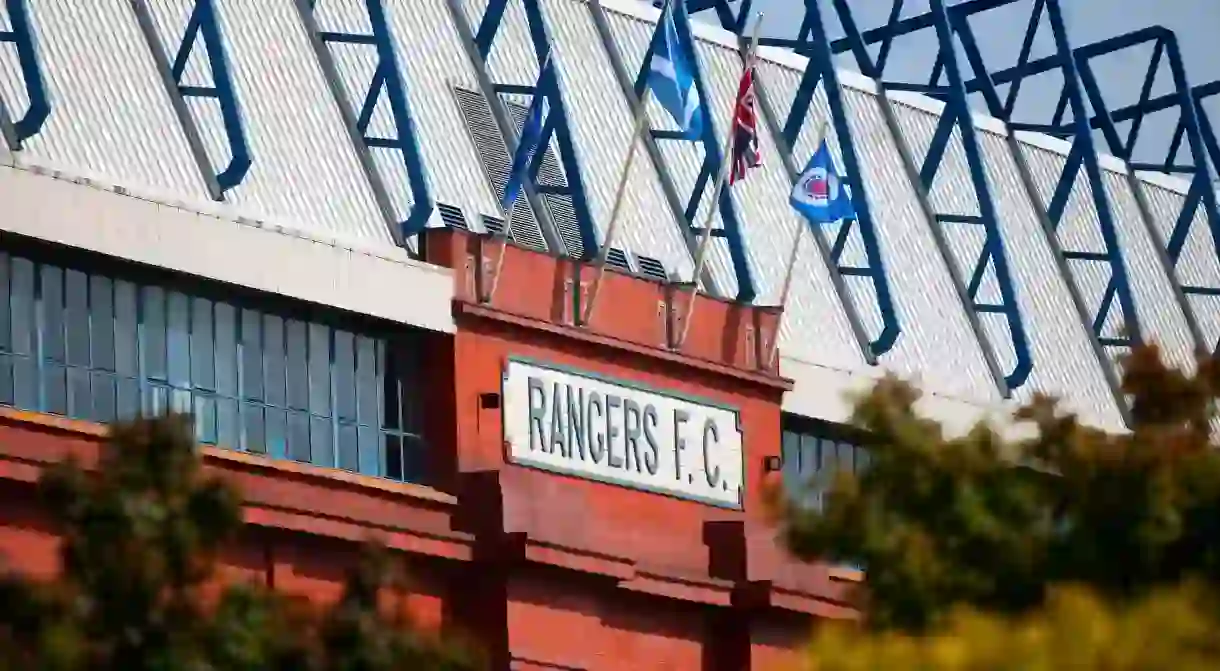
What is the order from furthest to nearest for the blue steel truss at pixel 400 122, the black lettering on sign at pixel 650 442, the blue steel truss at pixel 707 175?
the blue steel truss at pixel 707 175 < the black lettering on sign at pixel 650 442 < the blue steel truss at pixel 400 122

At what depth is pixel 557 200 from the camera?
7000cm

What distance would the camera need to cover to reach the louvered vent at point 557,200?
68562mm

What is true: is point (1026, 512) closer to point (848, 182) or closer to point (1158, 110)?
point (848, 182)

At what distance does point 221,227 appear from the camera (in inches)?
2119

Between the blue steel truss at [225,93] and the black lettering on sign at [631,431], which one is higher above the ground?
the blue steel truss at [225,93]

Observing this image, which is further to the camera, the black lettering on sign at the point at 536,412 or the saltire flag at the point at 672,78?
the saltire flag at the point at 672,78

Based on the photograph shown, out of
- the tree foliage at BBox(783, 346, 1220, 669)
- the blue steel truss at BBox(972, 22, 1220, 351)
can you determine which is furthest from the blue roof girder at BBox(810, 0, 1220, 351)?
the tree foliage at BBox(783, 346, 1220, 669)

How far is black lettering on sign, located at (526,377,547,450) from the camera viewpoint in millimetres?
59312

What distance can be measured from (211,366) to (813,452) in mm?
18158

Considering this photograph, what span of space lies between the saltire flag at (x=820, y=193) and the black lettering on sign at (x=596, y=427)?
746cm

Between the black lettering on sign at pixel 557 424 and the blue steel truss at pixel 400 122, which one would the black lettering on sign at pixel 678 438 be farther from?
the blue steel truss at pixel 400 122

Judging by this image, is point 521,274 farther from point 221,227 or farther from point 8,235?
point 8,235

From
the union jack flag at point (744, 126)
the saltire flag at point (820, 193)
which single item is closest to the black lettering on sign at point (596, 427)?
the union jack flag at point (744, 126)

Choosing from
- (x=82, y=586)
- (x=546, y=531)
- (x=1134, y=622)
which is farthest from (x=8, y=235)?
(x=1134, y=622)
